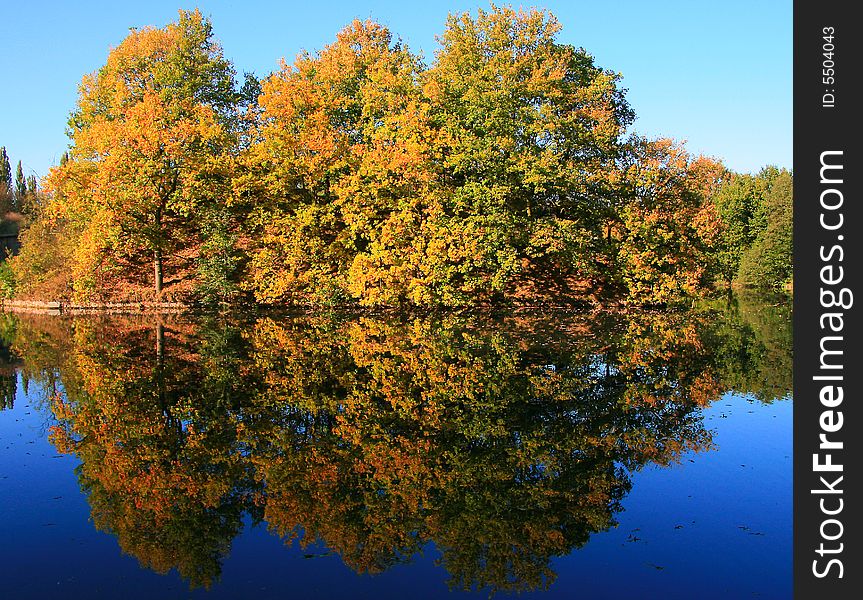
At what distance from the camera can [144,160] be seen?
31609 mm

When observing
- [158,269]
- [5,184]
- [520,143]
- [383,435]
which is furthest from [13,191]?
[383,435]

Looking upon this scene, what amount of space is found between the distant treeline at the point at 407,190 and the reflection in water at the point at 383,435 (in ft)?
37.5

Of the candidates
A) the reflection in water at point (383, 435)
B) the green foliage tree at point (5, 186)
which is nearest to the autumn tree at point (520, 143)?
the reflection in water at point (383, 435)

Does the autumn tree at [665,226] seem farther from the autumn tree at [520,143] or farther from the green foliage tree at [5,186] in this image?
the green foliage tree at [5,186]

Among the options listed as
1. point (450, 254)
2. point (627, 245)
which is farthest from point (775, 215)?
point (450, 254)

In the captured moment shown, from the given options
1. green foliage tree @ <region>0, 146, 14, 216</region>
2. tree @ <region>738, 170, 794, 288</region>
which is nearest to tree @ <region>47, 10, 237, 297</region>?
tree @ <region>738, 170, 794, 288</region>

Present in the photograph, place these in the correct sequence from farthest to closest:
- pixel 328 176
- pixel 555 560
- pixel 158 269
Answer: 1. pixel 158 269
2. pixel 328 176
3. pixel 555 560

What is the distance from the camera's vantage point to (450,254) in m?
30.3

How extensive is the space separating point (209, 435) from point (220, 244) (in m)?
24.9

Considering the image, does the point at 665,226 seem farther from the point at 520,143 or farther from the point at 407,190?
the point at 407,190

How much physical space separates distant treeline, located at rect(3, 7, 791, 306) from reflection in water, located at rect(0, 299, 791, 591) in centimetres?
1143

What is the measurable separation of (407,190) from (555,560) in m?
26.8

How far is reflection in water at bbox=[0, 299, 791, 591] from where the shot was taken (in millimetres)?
6656

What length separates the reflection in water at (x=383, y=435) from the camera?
21.8ft
